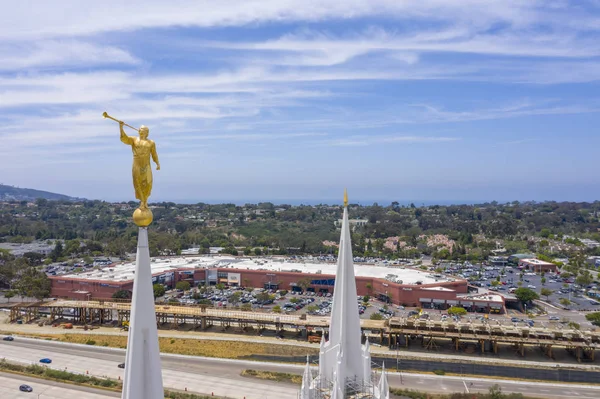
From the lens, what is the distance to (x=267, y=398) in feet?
102

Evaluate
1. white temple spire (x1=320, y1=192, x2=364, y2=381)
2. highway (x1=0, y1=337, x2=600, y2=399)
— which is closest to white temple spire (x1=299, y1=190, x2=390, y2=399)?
white temple spire (x1=320, y1=192, x2=364, y2=381)

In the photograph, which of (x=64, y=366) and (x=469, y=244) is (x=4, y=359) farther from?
(x=469, y=244)

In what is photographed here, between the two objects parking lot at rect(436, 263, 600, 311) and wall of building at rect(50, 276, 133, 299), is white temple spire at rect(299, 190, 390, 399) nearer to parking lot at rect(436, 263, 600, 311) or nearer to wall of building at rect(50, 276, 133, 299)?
wall of building at rect(50, 276, 133, 299)

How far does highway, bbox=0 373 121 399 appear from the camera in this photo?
3052 centimetres

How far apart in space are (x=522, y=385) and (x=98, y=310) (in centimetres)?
4716

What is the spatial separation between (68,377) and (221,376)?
11724 mm

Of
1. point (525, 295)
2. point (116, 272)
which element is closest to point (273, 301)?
point (116, 272)

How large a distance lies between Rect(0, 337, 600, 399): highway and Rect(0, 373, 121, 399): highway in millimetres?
3337

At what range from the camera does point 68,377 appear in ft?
112

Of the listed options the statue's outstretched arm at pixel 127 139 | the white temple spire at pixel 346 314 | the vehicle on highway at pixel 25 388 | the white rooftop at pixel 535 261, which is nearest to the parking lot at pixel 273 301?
the vehicle on highway at pixel 25 388

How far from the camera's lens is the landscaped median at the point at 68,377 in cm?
3105

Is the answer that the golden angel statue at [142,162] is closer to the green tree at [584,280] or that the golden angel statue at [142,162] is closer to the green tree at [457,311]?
the green tree at [457,311]

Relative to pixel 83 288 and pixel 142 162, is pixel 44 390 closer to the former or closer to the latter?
pixel 142 162

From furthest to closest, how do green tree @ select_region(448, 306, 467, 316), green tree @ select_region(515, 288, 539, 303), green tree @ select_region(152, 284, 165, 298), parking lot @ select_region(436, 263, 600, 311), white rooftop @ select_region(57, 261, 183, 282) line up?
white rooftop @ select_region(57, 261, 183, 282) < green tree @ select_region(152, 284, 165, 298) < parking lot @ select_region(436, 263, 600, 311) < green tree @ select_region(515, 288, 539, 303) < green tree @ select_region(448, 306, 467, 316)
